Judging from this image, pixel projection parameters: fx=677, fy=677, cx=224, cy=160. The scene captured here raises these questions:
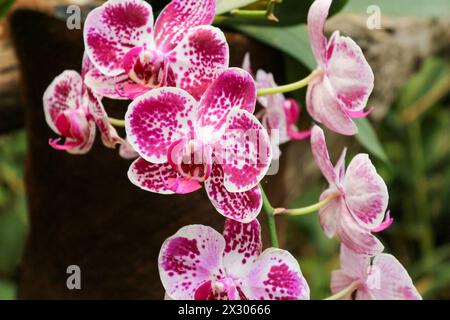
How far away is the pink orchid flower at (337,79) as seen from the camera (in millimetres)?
364

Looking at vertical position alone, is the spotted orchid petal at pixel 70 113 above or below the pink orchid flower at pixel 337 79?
below

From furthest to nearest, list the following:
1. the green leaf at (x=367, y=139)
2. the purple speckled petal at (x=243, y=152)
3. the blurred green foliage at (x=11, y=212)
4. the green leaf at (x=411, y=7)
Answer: the blurred green foliage at (x=11, y=212), the green leaf at (x=411, y=7), the green leaf at (x=367, y=139), the purple speckled petal at (x=243, y=152)

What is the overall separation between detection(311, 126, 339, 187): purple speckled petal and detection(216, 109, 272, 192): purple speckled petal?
0.05 m

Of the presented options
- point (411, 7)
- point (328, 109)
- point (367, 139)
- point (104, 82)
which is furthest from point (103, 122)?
point (411, 7)

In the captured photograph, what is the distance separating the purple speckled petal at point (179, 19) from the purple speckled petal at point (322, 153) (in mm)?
83

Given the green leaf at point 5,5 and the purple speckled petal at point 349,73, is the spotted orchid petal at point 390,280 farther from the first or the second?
the green leaf at point 5,5

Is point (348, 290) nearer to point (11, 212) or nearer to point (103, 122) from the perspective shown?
point (103, 122)

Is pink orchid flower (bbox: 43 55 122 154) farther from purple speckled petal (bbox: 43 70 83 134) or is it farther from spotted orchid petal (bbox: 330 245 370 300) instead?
spotted orchid petal (bbox: 330 245 370 300)

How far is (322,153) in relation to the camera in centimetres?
37

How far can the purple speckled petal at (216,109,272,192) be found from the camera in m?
0.32

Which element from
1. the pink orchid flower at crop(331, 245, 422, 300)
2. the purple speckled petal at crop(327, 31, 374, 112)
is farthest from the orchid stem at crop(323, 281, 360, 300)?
the purple speckled petal at crop(327, 31, 374, 112)

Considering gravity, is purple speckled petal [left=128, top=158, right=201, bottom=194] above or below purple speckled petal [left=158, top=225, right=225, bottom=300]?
above

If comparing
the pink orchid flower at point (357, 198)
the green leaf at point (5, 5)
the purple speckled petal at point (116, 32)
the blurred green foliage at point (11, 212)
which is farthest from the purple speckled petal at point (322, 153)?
the blurred green foliage at point (11, 212)
